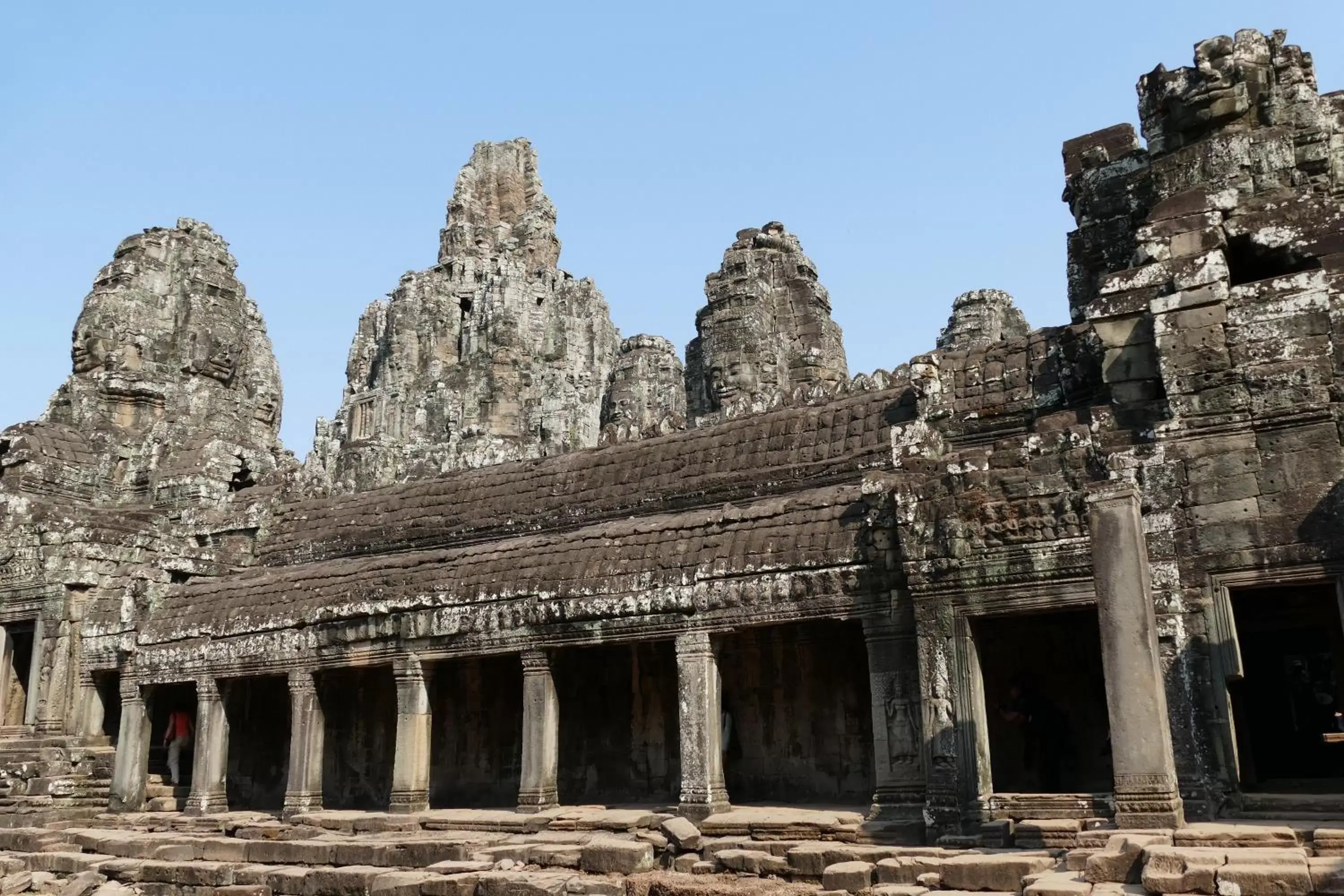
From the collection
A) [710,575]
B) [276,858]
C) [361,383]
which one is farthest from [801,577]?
[361,383]

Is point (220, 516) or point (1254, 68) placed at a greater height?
point (1254, 68)

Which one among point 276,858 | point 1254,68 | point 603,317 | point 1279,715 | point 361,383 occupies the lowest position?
point 276,858

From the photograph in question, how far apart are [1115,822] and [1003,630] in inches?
146

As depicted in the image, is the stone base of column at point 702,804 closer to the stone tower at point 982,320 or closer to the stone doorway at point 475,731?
the stone doorway at point 475,731

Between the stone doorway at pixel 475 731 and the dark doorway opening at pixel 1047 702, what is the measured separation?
6706mm

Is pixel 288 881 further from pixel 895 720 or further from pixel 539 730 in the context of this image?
pixel 895 720

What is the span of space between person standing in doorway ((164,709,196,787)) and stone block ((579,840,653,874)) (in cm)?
989

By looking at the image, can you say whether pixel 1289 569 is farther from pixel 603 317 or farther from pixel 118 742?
pixel 603 317

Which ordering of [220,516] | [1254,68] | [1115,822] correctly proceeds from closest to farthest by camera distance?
[1115,822] < [1254,68] < [220,516]

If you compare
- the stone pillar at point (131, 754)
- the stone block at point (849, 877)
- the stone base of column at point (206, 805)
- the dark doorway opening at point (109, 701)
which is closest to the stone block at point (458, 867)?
the stone block at point (849, 877)

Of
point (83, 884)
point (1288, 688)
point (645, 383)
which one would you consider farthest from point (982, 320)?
point (83, 884)

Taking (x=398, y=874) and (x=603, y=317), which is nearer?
(x=398, y=874)

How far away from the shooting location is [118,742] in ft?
54.6

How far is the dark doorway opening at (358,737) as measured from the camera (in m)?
16.7
